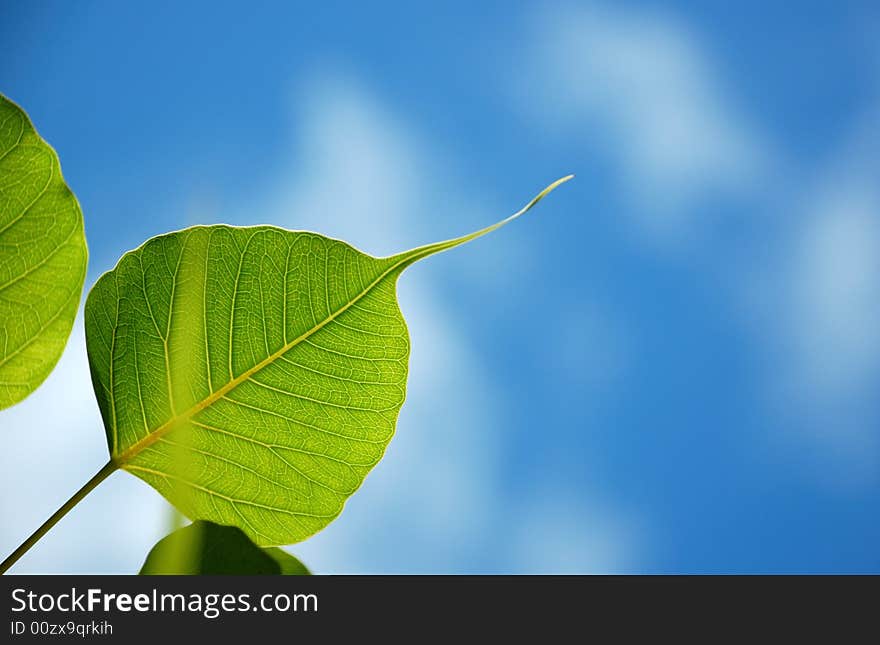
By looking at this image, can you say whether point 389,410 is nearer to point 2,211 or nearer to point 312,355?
point 312,355

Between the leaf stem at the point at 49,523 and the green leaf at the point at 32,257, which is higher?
the green leaf at the point at 32,257

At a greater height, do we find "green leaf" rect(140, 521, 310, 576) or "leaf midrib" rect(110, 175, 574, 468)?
"leaf midrib" rect(110, 175, 574, 468)

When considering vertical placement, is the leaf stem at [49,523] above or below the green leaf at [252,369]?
below

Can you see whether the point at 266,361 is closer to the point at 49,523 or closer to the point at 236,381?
the point at 236,381
